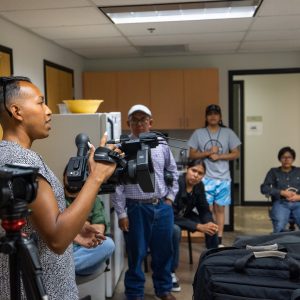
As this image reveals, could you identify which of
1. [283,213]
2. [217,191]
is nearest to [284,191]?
[283,213]

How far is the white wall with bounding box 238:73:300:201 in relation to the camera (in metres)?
6.13

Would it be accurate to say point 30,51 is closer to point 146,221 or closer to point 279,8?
point 146,221

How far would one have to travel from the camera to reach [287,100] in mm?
6148

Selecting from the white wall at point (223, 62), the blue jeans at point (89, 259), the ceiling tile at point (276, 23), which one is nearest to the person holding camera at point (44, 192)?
the blue jeans at point (89, 259)

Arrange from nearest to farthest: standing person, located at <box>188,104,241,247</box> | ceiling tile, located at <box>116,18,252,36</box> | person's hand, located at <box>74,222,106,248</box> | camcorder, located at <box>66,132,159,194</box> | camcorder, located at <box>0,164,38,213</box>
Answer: camcorder, located at <box>0,164,38,213</box> → camcorder, located at <box>66,132,159,194</box> → person's hand, located at <box>74,222,106,248</box> → ceiling tile, located at <box>116,18,252,36</box> → standing person, located at <box>188,104,241,247</box>

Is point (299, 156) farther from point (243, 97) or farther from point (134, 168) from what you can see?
point (134, 168)

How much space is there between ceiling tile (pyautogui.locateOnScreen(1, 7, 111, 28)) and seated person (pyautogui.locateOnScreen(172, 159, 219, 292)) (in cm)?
146

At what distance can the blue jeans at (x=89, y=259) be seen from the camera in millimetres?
2338

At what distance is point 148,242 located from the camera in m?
2.81

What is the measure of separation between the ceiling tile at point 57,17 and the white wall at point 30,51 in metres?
0.11

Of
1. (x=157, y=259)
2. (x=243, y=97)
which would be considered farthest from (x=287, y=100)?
(x=157, y=259)

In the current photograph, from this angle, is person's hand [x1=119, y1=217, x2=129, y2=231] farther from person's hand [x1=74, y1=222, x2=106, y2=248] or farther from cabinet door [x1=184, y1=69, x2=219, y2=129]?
cabinet door [x1=184, y1=69, x2=219, y2=129]

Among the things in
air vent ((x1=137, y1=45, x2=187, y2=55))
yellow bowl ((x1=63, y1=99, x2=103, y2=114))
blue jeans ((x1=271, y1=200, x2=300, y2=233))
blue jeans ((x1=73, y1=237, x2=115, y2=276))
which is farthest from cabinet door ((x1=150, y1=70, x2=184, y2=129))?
blue jeans ((x1=73, y1=237, x2=115, y2=276))

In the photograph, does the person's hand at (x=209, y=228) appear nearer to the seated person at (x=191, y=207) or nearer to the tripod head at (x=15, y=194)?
the seated person at (x=191, y=207)
